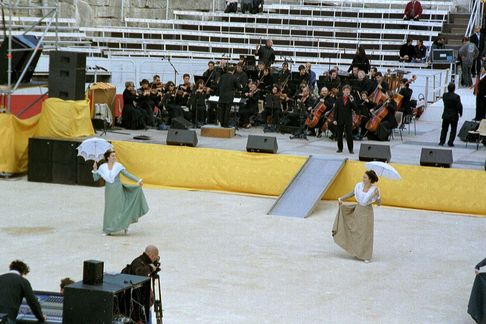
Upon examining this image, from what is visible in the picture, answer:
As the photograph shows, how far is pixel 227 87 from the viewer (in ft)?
80.9

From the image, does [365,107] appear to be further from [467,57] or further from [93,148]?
[93,148]

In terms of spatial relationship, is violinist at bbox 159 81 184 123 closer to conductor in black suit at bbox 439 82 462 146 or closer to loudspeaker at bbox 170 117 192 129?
loudspeaker at bbox 170 117 192 129

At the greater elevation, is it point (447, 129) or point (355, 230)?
point (447, 129)

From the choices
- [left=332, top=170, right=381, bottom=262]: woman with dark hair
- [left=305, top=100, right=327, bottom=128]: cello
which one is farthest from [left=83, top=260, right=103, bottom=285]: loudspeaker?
[left=305, top=100, right=327, bottom=128]: cello

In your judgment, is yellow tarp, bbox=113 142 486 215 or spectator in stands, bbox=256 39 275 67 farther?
spectator in stands, bbox=256 39 275 67

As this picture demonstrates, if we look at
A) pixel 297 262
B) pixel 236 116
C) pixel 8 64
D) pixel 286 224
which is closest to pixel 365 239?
pixel 297 262

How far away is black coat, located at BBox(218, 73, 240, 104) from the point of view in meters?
24.7

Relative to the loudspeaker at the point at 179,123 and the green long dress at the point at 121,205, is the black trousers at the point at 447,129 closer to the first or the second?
the loudspeaker at the point at 179,123

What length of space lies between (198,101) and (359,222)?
11.4 metres

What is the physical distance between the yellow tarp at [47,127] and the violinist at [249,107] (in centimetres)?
588

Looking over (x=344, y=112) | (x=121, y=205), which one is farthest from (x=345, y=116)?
(x=121, y=205)

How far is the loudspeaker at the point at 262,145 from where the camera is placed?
66.4 ft

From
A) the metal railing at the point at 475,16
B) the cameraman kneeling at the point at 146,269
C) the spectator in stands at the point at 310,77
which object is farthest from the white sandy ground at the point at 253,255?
the metal railing at the point at 475,16

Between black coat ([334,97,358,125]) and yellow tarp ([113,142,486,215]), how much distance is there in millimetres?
2436
